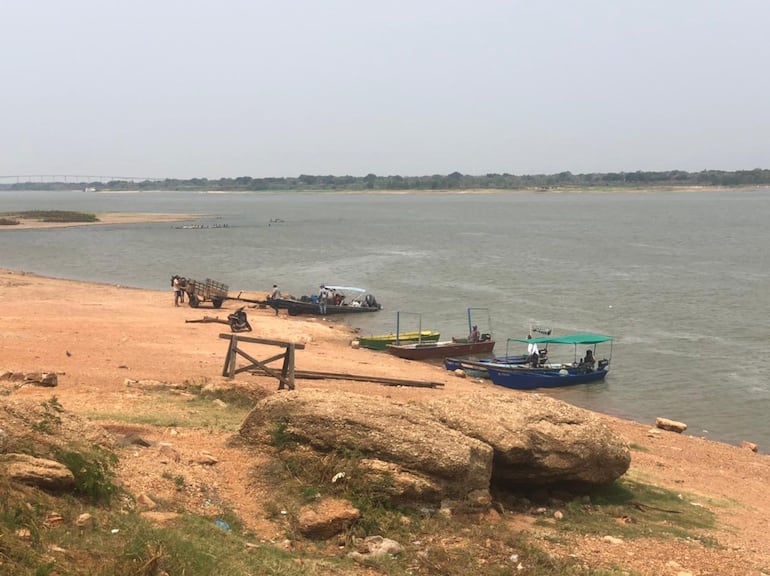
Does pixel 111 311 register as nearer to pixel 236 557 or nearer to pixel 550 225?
pixel 236 557

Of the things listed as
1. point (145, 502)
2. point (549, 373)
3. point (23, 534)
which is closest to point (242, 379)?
point (145, 502)

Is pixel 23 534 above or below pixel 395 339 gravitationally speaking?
above

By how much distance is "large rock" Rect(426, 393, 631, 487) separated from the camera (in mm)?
12411

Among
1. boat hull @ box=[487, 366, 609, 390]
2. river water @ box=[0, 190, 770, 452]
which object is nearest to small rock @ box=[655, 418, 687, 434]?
river water @ box=[0, 190, 770, 452]

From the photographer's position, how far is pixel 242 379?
67.3 ft

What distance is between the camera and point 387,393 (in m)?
22.6

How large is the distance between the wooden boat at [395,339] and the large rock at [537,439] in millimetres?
21601

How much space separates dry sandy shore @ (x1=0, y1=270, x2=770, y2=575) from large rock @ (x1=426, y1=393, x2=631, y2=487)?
6.00 feet

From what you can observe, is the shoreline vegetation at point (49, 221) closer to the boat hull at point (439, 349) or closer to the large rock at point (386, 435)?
the boat hull at point (439, 349)

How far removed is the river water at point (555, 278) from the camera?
30203 millimetres

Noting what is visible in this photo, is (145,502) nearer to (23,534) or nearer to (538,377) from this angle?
(23,534)

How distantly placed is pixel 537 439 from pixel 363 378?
462 inches

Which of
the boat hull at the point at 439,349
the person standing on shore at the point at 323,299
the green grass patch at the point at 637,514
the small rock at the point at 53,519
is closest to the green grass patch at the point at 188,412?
the small rock at the point at 53,519

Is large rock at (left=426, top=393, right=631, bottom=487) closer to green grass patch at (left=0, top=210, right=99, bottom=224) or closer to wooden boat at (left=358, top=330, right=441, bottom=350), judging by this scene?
wooden boat at (left=358, top=330, right=441, bottom=350)
